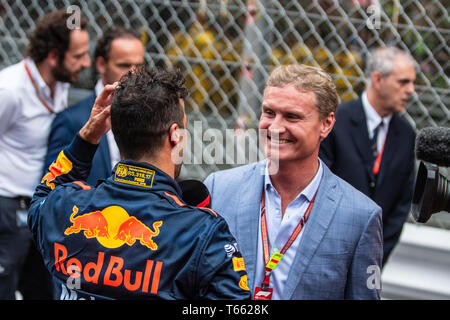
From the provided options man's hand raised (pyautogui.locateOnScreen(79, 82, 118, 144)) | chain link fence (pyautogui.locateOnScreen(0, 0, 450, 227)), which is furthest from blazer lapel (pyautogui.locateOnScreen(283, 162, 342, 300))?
chain link fence (pyautogui.locateOnScreen(0, 0, 450, 227))

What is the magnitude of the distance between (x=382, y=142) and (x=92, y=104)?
70.1 inches

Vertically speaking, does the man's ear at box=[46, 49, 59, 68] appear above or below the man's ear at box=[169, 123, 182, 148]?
above

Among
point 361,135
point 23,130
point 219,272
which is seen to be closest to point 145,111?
point 219,272

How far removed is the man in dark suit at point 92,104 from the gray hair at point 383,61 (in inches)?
56.5

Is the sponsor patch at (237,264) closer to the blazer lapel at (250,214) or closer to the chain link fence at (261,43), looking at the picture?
the blazer lapel at (250,214)

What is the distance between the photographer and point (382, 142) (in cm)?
353

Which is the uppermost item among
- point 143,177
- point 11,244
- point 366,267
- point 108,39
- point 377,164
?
point 108,39

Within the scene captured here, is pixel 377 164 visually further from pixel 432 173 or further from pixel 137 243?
pixel 137 243

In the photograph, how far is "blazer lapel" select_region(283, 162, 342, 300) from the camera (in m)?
1.99

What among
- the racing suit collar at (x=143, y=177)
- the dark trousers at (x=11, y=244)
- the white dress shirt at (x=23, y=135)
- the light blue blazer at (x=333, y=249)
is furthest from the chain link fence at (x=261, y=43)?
the racing suit collar at (x=143, y=177)

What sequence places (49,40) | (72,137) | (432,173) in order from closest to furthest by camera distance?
(432,173) → (72,137) → (49,40)

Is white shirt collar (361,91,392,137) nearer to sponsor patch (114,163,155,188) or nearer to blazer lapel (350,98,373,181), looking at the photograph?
blazer lapel (350,98,373,181)

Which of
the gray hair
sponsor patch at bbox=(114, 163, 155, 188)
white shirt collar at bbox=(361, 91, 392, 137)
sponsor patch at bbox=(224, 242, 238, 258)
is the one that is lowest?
sponsor patch at bbox=(224, 242, 238, 258)
